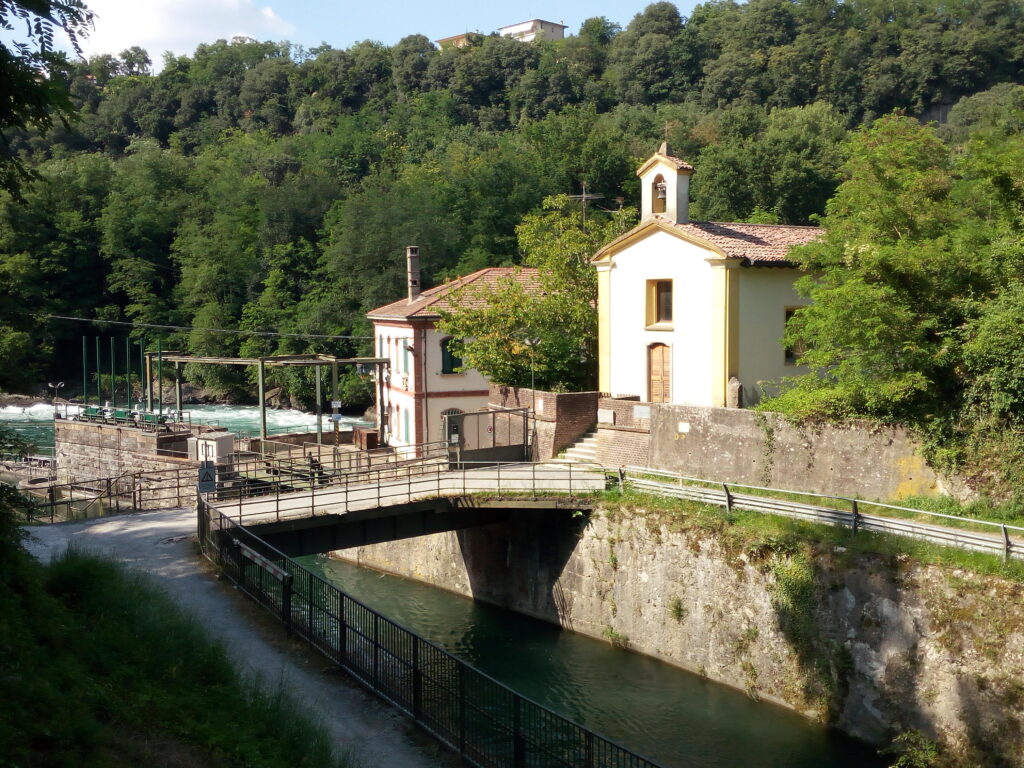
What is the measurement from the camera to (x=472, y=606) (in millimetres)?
25922

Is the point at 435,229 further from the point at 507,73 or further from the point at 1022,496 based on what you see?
the point at 507,73

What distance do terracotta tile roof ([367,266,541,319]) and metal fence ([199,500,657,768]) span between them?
19843 millimetres

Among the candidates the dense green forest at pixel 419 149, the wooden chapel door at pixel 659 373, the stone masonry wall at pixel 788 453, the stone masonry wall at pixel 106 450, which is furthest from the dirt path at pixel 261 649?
the dense green forest at pixel 419 149

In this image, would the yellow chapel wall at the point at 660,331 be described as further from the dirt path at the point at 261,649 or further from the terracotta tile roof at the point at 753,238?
the dirt path at the point at 261,649

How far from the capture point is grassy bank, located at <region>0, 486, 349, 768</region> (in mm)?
8852

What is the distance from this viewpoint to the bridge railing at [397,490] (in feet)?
70.9

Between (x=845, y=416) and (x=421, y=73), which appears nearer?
(x=845, y=416)

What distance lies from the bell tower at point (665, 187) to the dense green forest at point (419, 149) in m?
13.8

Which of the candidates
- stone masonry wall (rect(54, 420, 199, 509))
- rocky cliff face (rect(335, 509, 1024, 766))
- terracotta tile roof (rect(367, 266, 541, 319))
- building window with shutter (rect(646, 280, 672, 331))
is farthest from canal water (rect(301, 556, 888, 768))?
stone masonry wall (rect(54, 420, 199, 509))

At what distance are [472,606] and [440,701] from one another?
13715 millimetres

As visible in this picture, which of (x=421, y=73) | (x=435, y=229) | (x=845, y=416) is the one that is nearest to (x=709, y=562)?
(x=845, y=416)

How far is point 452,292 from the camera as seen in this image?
109 ft

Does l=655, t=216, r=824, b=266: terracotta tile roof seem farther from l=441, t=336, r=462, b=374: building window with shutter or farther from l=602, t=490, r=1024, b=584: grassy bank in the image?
l=441, t=336, r=462, b=374: building window with shutter

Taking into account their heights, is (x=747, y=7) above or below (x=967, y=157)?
above
